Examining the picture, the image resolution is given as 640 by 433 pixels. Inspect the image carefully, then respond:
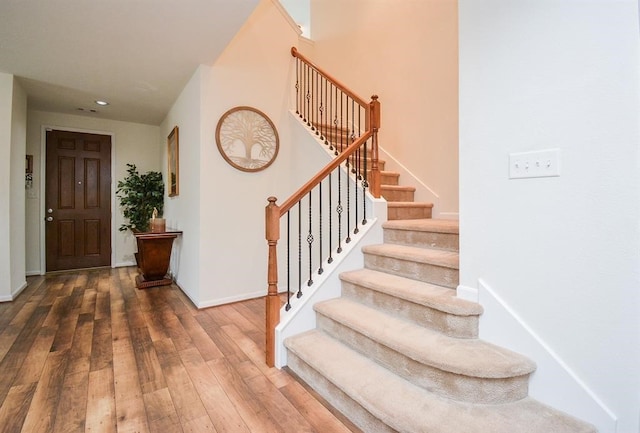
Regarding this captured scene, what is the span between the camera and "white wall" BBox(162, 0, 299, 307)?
130 inches

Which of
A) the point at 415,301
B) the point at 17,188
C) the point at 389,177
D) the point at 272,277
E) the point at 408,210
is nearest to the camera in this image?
the point at 415,301

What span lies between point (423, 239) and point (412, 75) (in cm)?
227

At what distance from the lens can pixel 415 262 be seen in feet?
7.09

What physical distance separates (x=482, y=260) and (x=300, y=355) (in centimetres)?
122

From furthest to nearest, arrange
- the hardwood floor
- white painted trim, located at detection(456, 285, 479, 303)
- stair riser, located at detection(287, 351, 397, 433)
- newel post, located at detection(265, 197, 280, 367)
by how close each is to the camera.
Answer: newel post, located at detection(265, 197, 280, 367) < white painted trim, located at detection(456, 285, 479, 303) < the hardwood floor < stair riser, located at detection(287, 351, 397, 433)

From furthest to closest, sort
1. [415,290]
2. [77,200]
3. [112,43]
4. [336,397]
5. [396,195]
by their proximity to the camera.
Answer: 1. [77,200]
2. [396,195]
3. [112,43]
4. [415,290]
5. [336,397]

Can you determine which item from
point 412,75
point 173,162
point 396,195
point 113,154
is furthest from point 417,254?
point 113,154

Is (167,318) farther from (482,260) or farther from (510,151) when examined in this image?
(510,151)

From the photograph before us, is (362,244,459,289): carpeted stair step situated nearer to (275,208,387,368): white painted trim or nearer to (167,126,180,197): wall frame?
(275,208,387,368): white painted trim

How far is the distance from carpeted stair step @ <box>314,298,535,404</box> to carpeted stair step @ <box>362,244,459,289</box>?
37 centimetres

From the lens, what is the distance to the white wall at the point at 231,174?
330 cm

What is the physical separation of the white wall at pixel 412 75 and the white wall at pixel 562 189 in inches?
66.8

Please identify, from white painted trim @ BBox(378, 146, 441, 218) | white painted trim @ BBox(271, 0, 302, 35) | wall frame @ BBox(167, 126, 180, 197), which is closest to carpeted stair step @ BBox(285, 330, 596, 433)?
white painted trim @ BBox(378, 146, 441, 218)

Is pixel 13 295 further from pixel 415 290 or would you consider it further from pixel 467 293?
pixel 467 293
